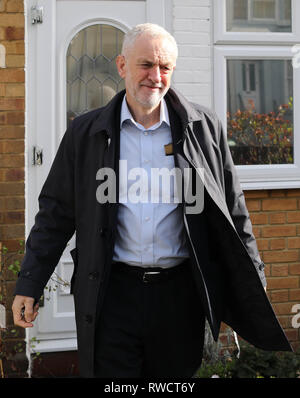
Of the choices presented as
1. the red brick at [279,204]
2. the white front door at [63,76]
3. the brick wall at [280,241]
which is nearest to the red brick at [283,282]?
the brick wall at [280,241]

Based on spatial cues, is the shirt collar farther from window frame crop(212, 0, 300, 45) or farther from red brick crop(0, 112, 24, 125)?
window frame crop(212, 0, 300, 45)

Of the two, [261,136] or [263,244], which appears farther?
[261,136]

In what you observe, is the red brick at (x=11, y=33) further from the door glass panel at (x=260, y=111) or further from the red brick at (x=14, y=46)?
the door glass panel at (x=260, y=111)

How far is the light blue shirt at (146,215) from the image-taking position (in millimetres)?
2561

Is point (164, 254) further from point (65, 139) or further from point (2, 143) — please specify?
point (2, 143)

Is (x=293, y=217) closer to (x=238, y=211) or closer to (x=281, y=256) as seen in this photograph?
(x=281, y=256)

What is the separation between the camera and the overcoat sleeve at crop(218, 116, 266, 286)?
8.80 feet

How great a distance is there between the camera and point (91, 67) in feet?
14.3

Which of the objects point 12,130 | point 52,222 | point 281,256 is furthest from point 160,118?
point 281,256

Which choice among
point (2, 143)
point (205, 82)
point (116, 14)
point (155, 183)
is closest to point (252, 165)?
point (205, 82)

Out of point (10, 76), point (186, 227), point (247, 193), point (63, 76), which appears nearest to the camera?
point (186, 227)

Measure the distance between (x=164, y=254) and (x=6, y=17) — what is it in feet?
7.88

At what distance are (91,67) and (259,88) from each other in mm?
1315

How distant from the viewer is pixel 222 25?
4473 millimetres
